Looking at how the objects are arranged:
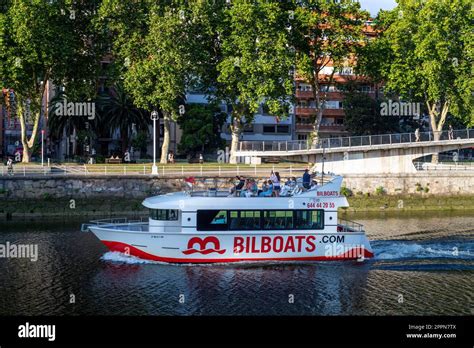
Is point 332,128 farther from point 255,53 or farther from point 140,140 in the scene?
point 255,53

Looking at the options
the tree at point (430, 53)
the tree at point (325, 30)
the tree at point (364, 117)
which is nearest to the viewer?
the tree at point (430, 53)

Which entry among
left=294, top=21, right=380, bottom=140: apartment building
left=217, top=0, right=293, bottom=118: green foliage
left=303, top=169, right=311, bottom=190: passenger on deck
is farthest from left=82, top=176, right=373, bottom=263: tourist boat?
left=294, top=21, right=380, bottom=140: apartment building

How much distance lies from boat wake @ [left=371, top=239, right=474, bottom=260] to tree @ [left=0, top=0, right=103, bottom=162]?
137ft

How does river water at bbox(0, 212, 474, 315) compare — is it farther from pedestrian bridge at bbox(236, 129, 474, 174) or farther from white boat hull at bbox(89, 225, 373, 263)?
pedestrian bridge at bbox(236, 129, 474, 174)

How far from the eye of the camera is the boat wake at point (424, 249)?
135ft

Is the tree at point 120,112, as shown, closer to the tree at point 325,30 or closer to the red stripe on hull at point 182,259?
the tree at point 325,30

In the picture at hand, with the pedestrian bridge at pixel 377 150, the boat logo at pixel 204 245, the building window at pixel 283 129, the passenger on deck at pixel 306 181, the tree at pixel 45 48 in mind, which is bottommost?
the boat logo at pixel 204 245

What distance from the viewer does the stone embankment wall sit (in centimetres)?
6281

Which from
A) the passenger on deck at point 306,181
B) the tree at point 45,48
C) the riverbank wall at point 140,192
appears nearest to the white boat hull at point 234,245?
the passenger on deck at point 306,181

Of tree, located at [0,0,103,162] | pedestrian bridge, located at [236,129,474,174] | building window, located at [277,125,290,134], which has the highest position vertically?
tree, located at [0,0,103,162]

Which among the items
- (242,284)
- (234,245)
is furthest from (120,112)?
(242,284)

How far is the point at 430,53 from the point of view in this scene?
75.2 meters

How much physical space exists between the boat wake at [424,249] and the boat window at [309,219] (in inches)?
186

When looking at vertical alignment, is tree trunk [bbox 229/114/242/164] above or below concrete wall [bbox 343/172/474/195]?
above
